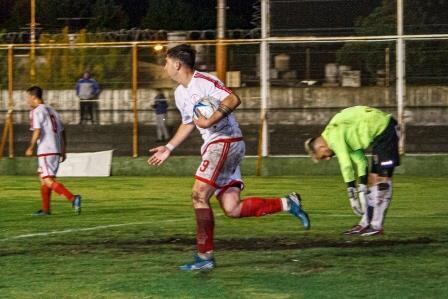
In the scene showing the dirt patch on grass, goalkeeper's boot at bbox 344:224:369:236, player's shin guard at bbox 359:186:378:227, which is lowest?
the dirt patch on grass

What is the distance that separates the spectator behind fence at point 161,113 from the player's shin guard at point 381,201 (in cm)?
1473

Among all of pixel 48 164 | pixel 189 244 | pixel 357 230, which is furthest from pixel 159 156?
pixel 48 164

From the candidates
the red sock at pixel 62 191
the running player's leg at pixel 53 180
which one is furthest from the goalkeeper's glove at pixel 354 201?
the red sock at pixel 62 191

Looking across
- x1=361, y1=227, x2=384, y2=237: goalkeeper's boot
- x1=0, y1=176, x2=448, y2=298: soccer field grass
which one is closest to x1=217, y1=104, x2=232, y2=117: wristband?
x1=0, y1=176, x2=448, y2=298: soccer field grass

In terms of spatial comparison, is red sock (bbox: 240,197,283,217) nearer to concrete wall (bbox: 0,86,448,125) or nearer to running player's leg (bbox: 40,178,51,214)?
running player's leg (bbox: 40,178,51,214)

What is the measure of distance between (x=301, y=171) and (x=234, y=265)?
14.1 metres

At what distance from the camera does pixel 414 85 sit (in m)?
24.2

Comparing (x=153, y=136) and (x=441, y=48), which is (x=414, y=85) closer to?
(x=441, y=48)

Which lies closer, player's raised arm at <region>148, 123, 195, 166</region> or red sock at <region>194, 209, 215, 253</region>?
red sock at <region>194, 209, 215, 253</region>

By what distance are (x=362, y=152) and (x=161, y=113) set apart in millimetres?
15248

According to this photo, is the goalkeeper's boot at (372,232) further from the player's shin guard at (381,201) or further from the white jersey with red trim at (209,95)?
the white jersey with red trim at (209,95)

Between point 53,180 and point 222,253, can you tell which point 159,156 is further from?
point 53,180

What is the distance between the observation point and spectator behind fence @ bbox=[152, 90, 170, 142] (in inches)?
1070

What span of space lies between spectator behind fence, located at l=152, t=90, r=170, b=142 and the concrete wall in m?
0.13
